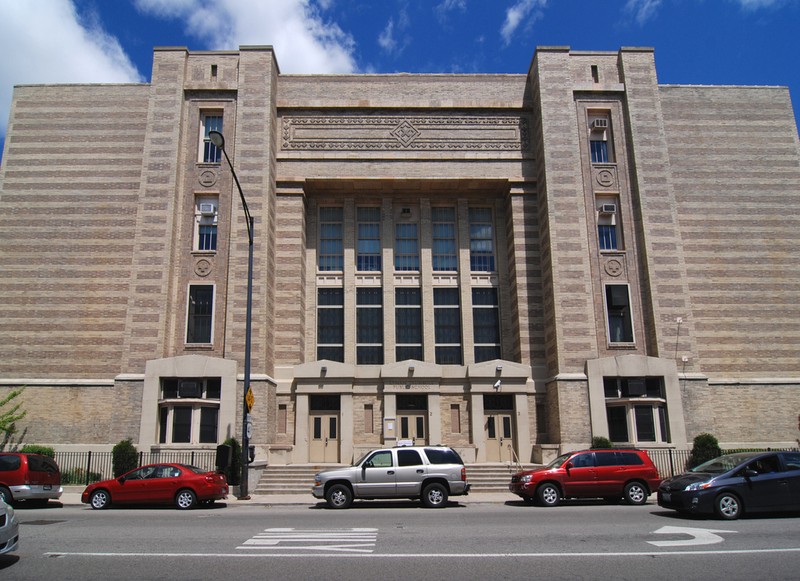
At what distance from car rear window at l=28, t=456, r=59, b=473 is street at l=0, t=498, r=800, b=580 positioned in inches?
134

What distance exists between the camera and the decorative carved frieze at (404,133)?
102 ft

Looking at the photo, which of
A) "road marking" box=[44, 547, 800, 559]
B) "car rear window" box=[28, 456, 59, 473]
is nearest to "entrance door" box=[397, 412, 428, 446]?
"car rear window" box=[28, 456, 59, 473]

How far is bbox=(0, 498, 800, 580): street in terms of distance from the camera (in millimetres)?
8555

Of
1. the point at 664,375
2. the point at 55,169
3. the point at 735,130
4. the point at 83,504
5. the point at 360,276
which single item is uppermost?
the point at 735,130

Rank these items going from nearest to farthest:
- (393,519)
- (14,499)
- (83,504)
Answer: (393,519) < (14,499) < (83,504)

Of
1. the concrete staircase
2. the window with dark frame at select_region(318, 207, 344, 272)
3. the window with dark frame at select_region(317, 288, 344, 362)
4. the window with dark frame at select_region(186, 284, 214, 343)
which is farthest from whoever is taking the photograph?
the window with dark frame at select_region(318, 207, 344, 272)

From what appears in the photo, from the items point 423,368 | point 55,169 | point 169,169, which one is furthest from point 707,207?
point 55,169

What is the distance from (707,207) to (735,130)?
4569mm

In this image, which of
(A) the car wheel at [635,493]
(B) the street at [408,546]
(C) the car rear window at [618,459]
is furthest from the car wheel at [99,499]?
(A) the car wheel at [635,493]

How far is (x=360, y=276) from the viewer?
31.2 metres

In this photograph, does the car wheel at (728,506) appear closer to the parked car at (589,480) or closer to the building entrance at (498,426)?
the parked car at (589,480)

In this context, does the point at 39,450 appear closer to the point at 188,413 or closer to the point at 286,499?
the point at 188,413

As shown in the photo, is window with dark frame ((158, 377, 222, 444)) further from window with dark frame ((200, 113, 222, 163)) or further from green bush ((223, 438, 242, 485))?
window with dark frame ((200, 113, 222, 163))

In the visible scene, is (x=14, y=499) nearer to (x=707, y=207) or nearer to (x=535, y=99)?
(x=535, y=99)
